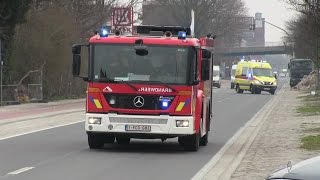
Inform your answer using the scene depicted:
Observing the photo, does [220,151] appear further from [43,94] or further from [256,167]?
[43,94]

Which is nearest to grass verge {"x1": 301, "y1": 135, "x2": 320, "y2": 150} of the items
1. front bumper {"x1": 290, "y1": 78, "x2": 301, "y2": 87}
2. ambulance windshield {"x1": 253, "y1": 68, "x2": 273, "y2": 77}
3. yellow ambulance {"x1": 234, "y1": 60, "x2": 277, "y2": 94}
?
yellow ambulance {"x1": 234, "y1": 60, "x2": 277, "y2": 94}

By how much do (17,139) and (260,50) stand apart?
5387 inches

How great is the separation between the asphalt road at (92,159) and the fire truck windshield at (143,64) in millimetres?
1684

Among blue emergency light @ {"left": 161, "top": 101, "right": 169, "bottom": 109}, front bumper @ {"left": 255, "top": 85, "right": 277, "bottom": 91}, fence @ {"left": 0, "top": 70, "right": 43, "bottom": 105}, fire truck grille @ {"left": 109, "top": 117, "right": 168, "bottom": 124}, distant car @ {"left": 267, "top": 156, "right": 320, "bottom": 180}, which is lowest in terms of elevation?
front bumper @ {"left": 255, "top": 85, "right": 277, "bottom": 91}

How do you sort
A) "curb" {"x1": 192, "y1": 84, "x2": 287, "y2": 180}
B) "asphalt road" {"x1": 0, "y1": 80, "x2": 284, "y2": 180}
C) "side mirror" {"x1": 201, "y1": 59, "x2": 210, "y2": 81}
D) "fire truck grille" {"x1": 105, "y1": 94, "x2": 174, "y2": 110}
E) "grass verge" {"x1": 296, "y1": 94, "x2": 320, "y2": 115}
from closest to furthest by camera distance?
"asphalt road" {"x1": 0, "y1": 80, "x2": 284, "y2": 180}
"curb" {"x1": 192, "y1": 84, "x2": 287, "y2": 180}
"fire truck grille" {"x1": 105, "y1": 94, "x2": 174, "y2": 110}
"side mirror" {"x1": 201, "y1": 59, "x2": 210, "y2": 81}
"grass verge" {"x1": 296, "y1": 94, "x2": 320, "y2": 115}

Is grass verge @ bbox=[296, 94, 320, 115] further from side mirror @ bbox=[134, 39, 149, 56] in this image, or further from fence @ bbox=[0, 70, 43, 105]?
side mirror @ bbox=[134, 39, 149, 56]

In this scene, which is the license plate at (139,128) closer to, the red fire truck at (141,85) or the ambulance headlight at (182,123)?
the red fire truck at (141,85)

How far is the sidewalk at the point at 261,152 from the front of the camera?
1233 cm

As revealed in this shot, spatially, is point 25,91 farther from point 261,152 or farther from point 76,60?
point 261,152

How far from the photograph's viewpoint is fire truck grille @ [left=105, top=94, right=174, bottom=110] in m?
15.3

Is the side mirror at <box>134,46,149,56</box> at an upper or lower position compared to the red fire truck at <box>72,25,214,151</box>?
upper

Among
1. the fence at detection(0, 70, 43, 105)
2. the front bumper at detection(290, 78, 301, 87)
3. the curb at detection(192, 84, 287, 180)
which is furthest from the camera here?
the front bumper at detection(290, 78, 301, 87)

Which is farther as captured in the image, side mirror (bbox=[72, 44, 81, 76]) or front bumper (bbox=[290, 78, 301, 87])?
front bumper (bbox=[290, 78, 301, 87])

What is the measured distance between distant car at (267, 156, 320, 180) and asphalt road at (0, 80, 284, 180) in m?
5.83
